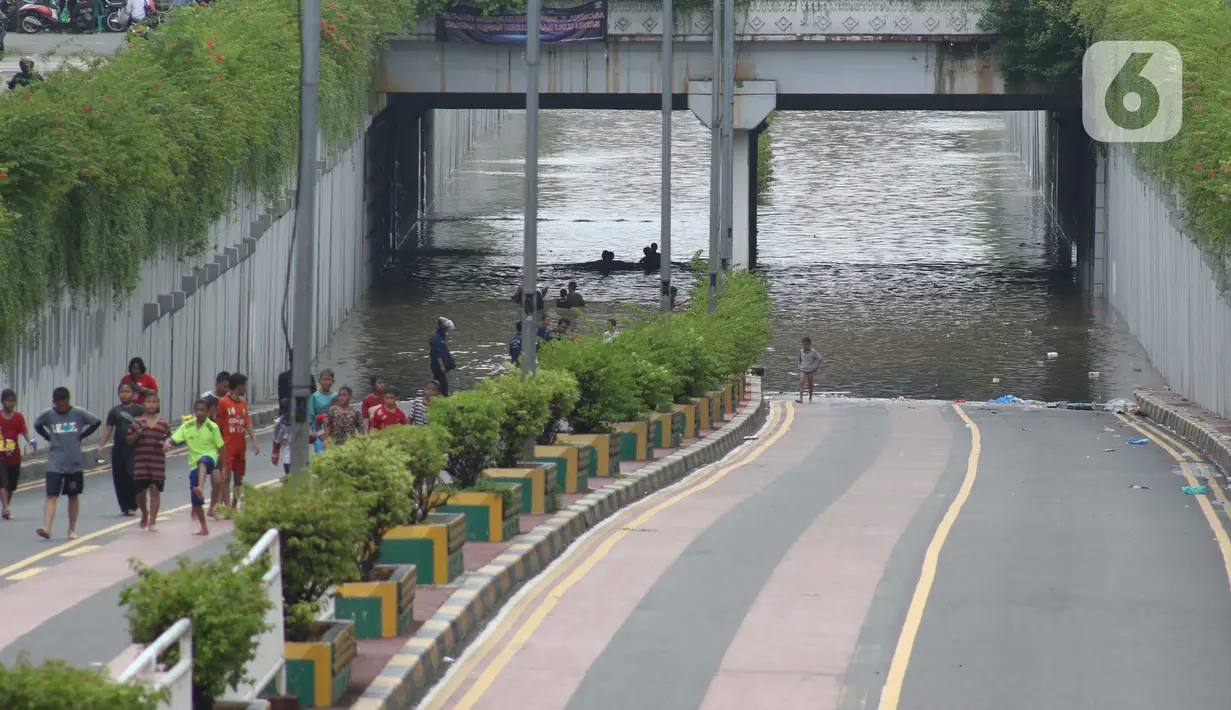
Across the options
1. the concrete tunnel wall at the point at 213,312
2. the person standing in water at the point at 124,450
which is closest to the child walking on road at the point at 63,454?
the person standing in water at the point at 124,450

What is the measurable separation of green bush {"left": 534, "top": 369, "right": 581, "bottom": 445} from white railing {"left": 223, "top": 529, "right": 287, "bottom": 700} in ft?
28.8

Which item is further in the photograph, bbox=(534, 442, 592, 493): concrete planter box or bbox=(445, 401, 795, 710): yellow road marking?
bbox=(534, 442, 592, 493): concrete planter box

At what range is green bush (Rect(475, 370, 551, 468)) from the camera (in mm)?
17344


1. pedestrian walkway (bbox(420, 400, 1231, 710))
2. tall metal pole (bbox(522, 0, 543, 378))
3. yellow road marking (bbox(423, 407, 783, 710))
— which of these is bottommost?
pedestrian walkway (bbox(420, 400, 1231, 710))

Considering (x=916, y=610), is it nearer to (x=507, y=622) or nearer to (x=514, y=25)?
(x=507, y=622)

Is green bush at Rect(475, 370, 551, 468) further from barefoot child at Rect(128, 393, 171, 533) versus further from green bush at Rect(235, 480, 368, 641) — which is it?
green bush at Rect(235, 480, 368, 641)

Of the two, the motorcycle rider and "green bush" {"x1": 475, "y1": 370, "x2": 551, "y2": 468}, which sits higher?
the motorcycle rider

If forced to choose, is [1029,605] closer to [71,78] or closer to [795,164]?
[71,78]

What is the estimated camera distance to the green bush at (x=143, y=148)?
2233 centimetres

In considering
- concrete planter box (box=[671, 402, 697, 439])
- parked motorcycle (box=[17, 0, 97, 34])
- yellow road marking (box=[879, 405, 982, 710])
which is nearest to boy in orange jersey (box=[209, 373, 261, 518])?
yellow road marking (box=[879, 405, 982, 710])

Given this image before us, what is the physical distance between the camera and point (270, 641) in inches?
368

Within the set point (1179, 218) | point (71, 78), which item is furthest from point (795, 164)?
point (71, 78)

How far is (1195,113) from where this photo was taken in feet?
103

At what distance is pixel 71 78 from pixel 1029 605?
1669 centimetres
